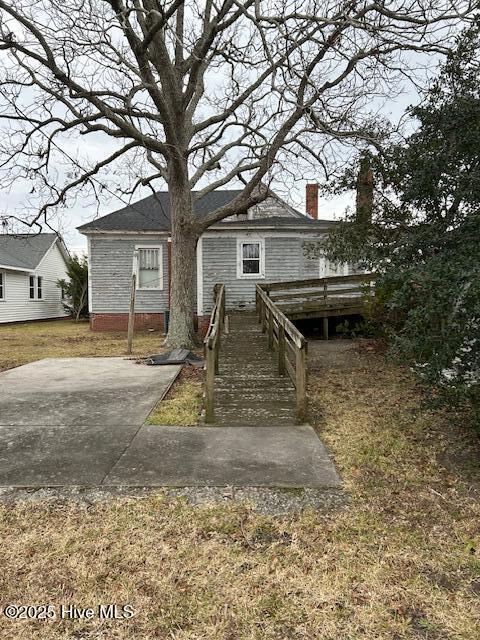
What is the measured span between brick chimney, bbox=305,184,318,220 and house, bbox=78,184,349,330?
7.51 feet

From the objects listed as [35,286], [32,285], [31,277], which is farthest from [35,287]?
[31,277]

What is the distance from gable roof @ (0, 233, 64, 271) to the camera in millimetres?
23120

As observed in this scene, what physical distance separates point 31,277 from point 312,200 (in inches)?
664

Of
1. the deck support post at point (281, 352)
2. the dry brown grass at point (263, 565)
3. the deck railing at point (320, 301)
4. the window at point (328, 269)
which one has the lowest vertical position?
the dry brown grass at point (263, 565)

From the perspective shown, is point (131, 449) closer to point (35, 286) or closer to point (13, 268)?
point (13, 268)

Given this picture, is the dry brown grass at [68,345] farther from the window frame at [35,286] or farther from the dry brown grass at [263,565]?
the window frame at [35,286]

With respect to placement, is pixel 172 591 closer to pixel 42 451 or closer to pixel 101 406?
pixel 42 451

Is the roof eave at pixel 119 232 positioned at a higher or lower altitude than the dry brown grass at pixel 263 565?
higher

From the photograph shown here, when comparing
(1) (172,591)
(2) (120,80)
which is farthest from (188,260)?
(1) (172,591)

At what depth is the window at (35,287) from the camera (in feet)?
82.1

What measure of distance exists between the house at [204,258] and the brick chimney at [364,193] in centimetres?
709

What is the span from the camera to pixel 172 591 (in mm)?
2369

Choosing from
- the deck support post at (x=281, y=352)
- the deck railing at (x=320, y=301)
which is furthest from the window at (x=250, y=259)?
the deck support post at (x=281, y=352)

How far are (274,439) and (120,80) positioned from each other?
1121cm
